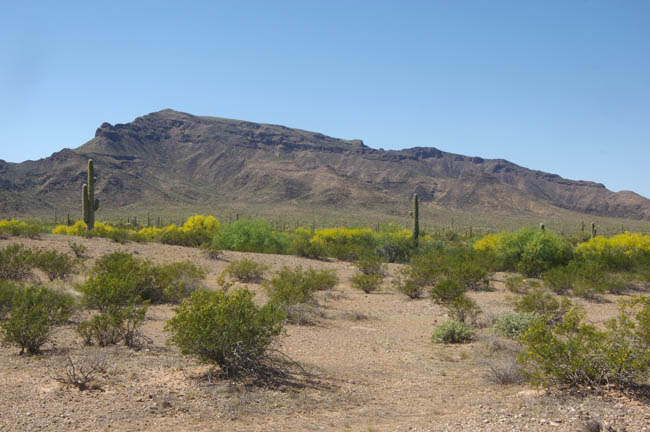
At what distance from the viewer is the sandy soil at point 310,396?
6.04 meters

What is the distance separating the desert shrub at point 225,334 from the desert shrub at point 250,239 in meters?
20.0

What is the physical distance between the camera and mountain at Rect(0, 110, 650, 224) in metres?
91.6

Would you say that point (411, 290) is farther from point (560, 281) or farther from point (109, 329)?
A: point (109, 329)

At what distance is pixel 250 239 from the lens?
30125 mm

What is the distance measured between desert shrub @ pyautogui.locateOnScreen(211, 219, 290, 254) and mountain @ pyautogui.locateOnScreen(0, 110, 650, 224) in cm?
5619

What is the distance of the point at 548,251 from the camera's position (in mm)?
23422

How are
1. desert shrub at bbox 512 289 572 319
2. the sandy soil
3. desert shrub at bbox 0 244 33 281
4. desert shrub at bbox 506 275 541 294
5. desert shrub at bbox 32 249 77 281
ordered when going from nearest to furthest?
the sandy soil
desert shrub at bbox 512 289 572 319
desert shrub at bbox 0 244 33 281
desert shrub at bbox 32 249 77 281
desert shrub at bbox 506 275 541 294

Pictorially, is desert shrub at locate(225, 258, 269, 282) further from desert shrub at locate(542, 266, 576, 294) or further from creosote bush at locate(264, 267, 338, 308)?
desert shrub at locate(542, 266, 576, 294)

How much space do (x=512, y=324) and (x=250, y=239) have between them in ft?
66.4

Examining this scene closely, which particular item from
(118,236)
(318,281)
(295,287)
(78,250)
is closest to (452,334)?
(295,287)

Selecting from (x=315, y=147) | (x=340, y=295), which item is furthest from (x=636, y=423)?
(x=315, y=147)

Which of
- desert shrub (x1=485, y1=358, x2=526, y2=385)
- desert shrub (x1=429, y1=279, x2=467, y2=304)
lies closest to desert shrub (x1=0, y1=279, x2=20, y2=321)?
desert shrub (x1=485, y1=358, x2=526, y2=385)

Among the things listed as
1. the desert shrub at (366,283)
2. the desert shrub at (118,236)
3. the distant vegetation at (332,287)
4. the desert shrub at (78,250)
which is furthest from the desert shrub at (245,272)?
the desert shrub at (118,236)

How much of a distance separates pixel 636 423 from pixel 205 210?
83002 mm
